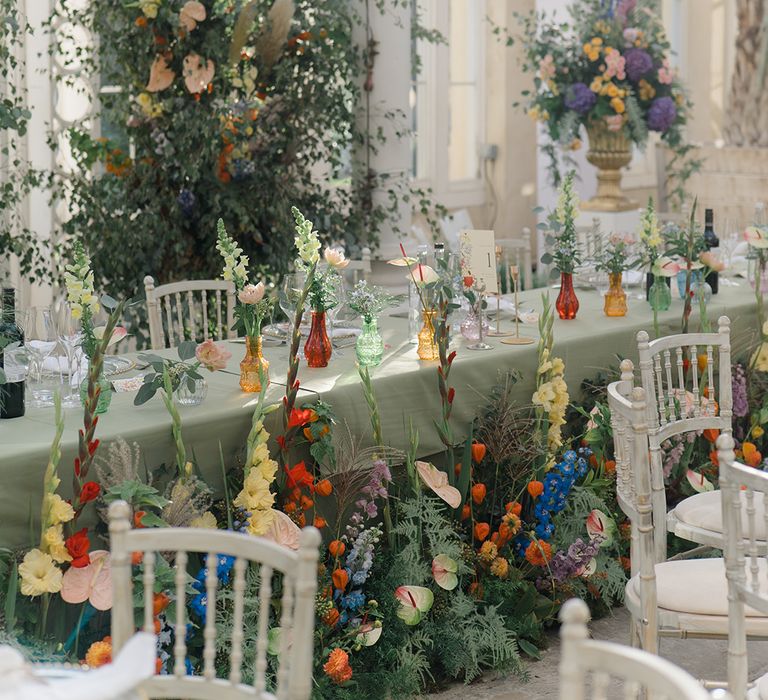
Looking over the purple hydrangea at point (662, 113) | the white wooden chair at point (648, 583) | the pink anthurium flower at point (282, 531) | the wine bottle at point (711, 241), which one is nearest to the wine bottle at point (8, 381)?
the pink anthurium flower at point (282, 531)

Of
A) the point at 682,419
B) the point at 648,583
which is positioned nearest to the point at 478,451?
the point at 682,419

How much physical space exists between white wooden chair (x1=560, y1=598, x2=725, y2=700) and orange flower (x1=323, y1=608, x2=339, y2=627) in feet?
4.80

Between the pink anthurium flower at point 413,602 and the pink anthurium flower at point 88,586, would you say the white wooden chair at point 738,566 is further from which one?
the pink anthurium flower at point 88,586

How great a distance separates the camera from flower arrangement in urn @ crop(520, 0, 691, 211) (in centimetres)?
580

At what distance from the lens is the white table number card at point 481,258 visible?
3.37 meters

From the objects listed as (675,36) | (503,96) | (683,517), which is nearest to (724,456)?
(683,517)

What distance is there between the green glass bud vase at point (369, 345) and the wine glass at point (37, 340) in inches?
30.0

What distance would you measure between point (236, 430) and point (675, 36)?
7.17 metres

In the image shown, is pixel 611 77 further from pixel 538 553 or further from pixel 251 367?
pixel 251 367

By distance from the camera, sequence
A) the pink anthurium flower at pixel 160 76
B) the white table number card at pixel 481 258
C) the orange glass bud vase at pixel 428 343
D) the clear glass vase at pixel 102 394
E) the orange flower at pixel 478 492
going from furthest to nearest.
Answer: the pink anthurium flower at pixel 160 76 → the white table number card at pixel 481 258 → the orange glass bud vase at pixel 428 343 → the orange flower at pixel 478 492 → the clear glass vase at pixel 102 394

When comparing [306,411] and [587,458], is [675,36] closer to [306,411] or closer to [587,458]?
[587,458]

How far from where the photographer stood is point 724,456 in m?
2.01

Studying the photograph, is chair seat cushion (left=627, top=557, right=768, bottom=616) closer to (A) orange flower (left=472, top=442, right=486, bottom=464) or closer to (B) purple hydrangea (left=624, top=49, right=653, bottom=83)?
(A) orange flower (left=472, top=442, right=486, bottom=464)

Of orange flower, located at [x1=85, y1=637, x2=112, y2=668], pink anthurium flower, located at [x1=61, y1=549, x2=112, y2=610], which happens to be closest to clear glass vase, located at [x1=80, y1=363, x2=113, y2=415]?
pink anthurium flower, located at [x1=61, y1=549, x2=112, y2=610]
